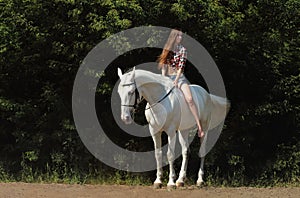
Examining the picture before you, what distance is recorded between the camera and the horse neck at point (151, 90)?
9414 millimetres

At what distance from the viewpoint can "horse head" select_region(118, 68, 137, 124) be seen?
898cm

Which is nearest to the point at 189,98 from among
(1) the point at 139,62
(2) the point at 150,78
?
(2) the point at 150,78

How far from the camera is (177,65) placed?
32.6 ft

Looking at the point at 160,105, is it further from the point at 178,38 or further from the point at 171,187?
the point at 171,187

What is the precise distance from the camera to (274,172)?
13.0m

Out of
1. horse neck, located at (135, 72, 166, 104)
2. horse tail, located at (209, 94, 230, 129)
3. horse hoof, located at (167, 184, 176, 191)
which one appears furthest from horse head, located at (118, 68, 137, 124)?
horse tail, located at (209, 94, 230, 129)

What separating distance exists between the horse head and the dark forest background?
2.98m

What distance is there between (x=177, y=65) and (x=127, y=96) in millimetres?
1303

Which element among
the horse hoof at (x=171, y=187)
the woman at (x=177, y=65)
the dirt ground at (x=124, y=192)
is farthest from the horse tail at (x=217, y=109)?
the horse hoof at (x=171, y=187)

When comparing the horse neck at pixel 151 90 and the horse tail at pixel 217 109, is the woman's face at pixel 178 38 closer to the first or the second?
the horse neck at pixel 151 90

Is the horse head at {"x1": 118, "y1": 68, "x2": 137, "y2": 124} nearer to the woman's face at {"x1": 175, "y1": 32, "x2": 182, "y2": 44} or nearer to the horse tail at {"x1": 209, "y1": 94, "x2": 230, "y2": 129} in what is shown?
the woman's face at {"x1": 175, "y1": 32, "x2": 182, "y2": 44}

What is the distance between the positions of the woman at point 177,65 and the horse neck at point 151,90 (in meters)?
0.36

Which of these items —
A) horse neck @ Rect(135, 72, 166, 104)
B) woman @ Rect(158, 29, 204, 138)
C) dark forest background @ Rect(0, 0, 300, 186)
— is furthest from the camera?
dark forest background @ Rect(0, 0, 300, 186)

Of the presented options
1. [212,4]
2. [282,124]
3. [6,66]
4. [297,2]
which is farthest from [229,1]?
[6,66]
